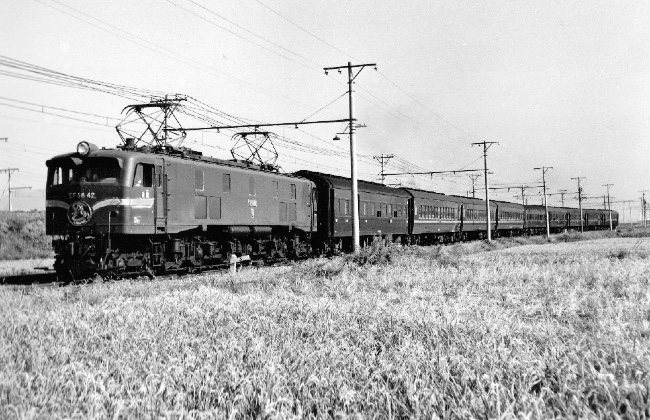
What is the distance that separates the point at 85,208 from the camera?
51.5 ft

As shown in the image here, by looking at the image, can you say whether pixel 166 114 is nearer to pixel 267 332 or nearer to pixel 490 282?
pixel 490 282

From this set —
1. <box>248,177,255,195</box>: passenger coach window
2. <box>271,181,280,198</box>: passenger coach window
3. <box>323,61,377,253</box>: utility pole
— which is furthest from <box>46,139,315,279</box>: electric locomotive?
<box>323,61,377,253</box>: utility pole

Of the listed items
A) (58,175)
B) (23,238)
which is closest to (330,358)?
(58,175)

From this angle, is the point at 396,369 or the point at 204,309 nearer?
the point at 396,369

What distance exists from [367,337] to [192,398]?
2.43m

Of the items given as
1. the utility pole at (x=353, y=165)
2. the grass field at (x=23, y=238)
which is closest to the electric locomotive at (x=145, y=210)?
the utility pole at (x=353, y=165)

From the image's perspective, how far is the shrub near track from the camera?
4.10 m

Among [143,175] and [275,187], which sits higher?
[275,187]

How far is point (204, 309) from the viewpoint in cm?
878

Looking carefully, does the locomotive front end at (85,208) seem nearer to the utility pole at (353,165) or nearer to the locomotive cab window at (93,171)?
the locomotive cab window at (93,171)

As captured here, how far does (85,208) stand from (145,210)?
164cm

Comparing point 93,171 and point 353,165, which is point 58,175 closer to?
point 93,171

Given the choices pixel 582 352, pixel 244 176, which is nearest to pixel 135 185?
pixel 244 176

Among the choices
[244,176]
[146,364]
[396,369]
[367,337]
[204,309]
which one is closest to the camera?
[396,369]
